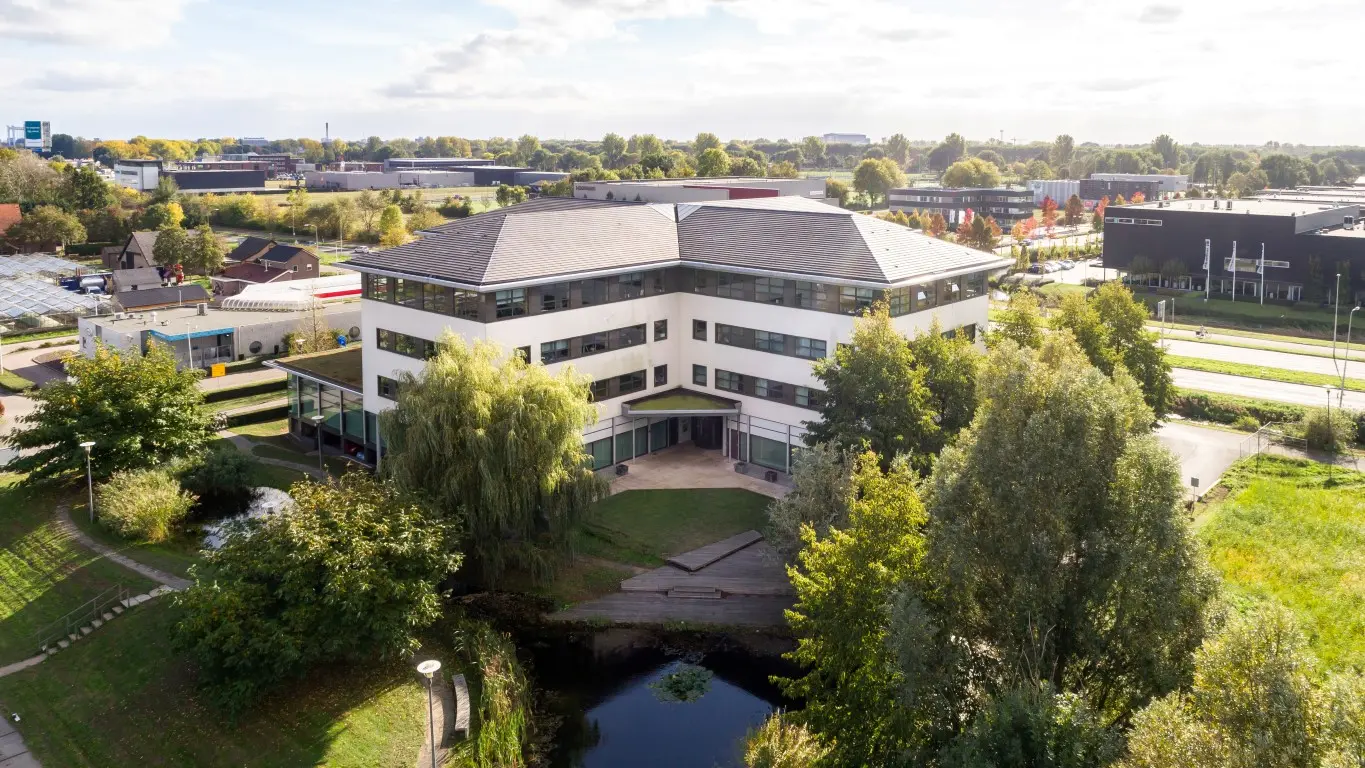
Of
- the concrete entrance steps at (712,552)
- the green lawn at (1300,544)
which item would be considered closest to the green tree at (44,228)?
the concrete entrance steps at (712,552)

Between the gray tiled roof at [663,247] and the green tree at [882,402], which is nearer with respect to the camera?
the green tree at [882,402]

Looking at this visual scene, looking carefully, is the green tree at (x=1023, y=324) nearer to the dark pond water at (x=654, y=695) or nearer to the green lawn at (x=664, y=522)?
the green lawn at (x=664, y=522)

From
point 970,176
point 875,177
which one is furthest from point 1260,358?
point 970,176

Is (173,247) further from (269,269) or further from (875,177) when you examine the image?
(875,177)

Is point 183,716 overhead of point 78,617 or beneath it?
beneath

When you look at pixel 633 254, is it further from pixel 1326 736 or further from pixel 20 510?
pixel 1326 736

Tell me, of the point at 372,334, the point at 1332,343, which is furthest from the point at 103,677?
the point at 1332,343
